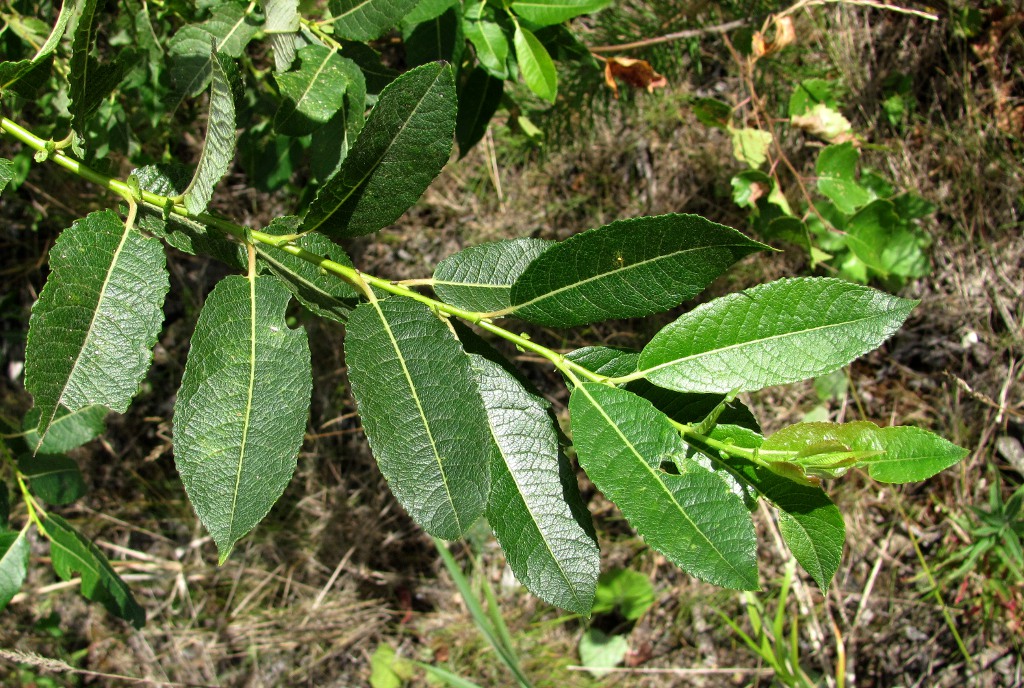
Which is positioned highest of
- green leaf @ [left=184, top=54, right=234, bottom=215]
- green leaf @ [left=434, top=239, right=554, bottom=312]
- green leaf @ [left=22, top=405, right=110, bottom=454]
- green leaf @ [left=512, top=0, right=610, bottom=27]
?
green leaf @ [left=512, top=0, right=610, bottom=27]

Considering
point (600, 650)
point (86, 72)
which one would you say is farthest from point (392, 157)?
point (600, 650)

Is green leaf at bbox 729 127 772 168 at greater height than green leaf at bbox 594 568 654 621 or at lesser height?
greater

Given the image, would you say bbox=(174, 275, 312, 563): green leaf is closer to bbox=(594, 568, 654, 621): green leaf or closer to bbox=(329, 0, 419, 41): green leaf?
bbox=(329, 0, 419, 41): green leaf

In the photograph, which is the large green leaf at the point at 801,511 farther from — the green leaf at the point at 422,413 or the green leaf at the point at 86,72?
the green leaf at the point at 86,72

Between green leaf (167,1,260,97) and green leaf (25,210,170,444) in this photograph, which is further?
green leaf (167,1,260,97)

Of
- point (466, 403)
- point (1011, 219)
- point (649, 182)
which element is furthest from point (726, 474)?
point (1011, 219)

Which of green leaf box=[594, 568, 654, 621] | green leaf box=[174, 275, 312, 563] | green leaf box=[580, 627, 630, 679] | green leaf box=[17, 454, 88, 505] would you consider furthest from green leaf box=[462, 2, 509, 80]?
green leaf box=[580, 627, 630, 679]
